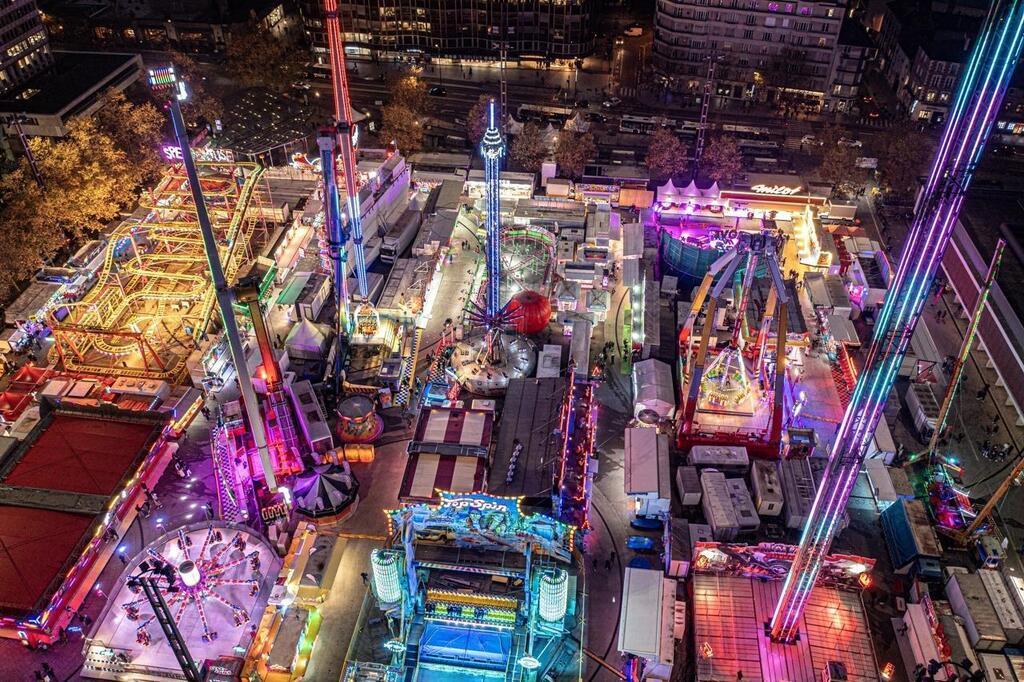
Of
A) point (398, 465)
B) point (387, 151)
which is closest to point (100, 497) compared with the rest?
point (398, 465)

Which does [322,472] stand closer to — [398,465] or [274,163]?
[398,465]

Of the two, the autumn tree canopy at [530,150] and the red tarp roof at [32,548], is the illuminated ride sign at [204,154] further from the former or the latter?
the red tarp roof at [32,548]

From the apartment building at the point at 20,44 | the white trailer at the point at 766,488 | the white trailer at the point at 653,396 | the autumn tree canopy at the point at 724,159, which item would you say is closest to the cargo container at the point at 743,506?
the white trailer at the point at 766,488

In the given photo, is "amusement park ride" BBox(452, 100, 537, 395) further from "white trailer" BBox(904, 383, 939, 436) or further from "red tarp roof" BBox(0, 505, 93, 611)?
"white trailer" BBox(904, 383, 939, 436)

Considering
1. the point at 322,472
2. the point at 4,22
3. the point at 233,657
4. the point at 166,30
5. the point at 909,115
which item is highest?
the point at 166,30

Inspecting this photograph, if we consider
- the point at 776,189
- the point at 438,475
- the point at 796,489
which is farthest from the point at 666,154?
the point at 438,475

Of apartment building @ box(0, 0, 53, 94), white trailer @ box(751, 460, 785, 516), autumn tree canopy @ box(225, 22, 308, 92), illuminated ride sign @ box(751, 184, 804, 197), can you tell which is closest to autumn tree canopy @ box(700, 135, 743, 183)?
illuminated ride sign @ box(751, 184, 804, 197)
